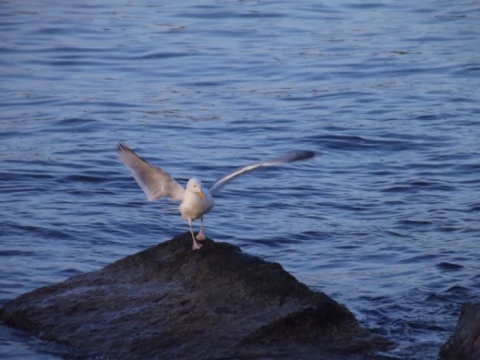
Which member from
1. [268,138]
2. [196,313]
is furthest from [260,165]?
[268,138]

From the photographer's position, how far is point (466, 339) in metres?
6.76

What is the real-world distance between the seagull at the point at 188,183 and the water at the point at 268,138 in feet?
4.56

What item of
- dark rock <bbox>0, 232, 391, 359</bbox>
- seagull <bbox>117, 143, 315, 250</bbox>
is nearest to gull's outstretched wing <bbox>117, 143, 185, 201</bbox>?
seagull <bbox>117, 143, 315, 250</bbox>

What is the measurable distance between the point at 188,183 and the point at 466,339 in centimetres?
246

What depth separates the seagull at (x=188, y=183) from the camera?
26.4 ft

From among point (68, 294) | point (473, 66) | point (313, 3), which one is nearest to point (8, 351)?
point (68, 294)

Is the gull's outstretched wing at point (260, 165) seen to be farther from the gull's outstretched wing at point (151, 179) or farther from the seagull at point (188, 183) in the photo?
the gull's outstretched wing at point (151, 179)

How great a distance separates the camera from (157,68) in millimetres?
17984

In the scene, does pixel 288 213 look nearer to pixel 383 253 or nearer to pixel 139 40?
pixel 383 253

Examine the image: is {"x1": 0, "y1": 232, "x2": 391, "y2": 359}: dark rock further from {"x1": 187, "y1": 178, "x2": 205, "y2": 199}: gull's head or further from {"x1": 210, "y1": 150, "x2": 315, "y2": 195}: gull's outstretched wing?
{"x1": 210, "y1": 150, "x2": 315, "y2": 195}: gull's outstretched wing

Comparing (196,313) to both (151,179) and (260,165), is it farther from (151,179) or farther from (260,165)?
(151,179)

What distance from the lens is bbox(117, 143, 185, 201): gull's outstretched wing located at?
8375 millimetres

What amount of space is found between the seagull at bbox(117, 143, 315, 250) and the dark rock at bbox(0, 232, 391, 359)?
39 centimetres

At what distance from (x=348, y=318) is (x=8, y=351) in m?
2.35
